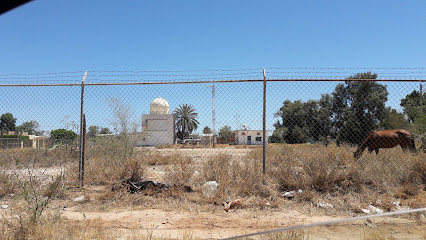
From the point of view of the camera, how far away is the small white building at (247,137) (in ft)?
26.2

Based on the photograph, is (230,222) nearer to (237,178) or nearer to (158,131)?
(237,178)

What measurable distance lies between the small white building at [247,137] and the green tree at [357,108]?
94.0 inches

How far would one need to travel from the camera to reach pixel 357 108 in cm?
902

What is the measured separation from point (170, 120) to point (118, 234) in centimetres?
569

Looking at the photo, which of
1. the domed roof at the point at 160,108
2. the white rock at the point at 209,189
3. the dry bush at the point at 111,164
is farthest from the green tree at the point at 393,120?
the dry bush at the point at 111,164

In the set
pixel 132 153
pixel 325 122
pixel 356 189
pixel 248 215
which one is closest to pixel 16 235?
pixel 248 215

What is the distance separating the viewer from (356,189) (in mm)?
6270

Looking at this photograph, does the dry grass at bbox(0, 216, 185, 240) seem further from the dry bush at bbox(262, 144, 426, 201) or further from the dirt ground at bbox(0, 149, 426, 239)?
the dry bush at bbox(262, 144, 426, 201)

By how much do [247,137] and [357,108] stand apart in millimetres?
3376

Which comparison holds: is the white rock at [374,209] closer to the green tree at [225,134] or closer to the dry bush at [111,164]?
the green tree at [225,134]

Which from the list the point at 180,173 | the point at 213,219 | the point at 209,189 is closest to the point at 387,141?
the point at 209,189

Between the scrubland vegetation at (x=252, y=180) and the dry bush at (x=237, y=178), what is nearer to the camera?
the scrubland vegetation at (x=252, y=180)

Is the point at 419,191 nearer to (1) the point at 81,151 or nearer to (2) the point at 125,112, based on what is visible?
(1) the point at 81,151

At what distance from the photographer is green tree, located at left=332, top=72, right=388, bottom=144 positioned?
862cm
